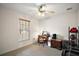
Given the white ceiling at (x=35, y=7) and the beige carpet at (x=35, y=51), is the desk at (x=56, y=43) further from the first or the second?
the white ceiling at (x=35, y=7)

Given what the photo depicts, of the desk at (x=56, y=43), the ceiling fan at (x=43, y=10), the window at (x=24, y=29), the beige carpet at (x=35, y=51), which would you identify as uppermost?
the ceiling fan at (x=43, y=10)

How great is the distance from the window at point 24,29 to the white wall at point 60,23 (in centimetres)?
33

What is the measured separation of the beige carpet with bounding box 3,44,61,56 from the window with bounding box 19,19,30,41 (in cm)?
24

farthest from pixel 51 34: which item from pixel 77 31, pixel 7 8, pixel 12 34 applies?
pixel 7 8

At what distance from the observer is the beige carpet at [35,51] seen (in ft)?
5.71

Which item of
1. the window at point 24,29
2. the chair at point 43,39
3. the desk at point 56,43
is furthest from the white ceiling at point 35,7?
the desk at point 56,43

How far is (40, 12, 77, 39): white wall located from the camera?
5.68 feet

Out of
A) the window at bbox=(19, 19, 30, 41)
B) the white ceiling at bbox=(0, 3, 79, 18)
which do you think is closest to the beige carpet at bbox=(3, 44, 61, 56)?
the window at bbox=(19, 19, 30, 41)

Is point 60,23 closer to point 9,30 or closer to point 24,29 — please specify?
point 24,29

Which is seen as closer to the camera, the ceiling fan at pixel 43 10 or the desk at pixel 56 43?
the ceiling fan at pixel 43 10

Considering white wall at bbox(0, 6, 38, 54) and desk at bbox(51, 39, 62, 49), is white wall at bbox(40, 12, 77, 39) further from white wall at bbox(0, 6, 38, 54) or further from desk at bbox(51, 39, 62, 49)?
white wall at bbox(0, 6, 38, 54)

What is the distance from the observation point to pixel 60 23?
1.86 meters

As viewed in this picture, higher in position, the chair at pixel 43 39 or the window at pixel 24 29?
the window at pixel 24 29

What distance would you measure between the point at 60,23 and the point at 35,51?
0.85m
